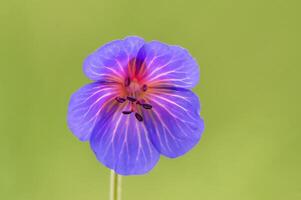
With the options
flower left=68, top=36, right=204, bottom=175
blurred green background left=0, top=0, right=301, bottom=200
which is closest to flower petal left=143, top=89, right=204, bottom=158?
flower left=68, top=36, right=204, bottom=175

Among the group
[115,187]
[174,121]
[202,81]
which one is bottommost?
[115,187]

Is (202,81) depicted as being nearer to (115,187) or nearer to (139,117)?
(139,117)

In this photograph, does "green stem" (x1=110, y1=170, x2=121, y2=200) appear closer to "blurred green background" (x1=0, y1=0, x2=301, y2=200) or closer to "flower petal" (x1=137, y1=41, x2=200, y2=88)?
"flower petal" (x1=137, y1=41, x2=200, y2=88)

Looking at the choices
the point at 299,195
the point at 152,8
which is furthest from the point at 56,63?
the point at 299,195

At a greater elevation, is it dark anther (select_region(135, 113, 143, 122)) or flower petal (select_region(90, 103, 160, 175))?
dark anther (select_region(135, 113, 143, 122))

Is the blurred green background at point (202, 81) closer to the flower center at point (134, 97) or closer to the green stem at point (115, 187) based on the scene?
the flower center at point (134, 97)

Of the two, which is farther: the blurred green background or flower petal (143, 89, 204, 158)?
the blurred green background

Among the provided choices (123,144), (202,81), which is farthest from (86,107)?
(202,81)
